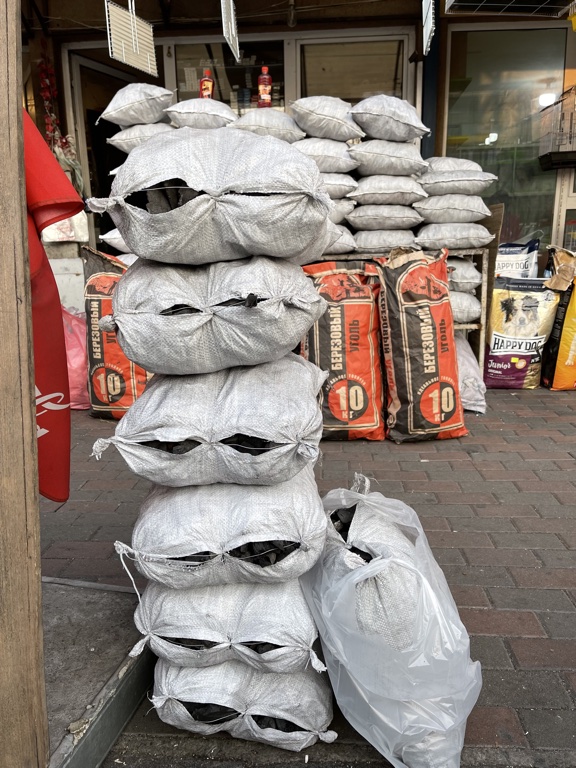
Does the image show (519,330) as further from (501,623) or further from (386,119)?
(501,623)

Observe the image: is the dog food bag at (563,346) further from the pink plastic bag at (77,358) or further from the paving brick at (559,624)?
the pink plastic bag at (77,358)

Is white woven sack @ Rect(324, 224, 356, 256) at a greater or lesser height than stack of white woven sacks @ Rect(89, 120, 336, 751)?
greater

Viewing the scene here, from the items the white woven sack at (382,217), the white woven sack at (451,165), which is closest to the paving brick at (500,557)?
the white woven sack at (382,217)

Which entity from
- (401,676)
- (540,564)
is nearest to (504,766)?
(401,676)

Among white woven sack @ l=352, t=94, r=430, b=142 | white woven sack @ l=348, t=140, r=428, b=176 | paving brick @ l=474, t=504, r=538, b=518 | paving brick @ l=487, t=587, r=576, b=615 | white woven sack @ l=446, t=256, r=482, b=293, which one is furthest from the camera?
white woven sack @ l=446, t=256, r=482, b=293

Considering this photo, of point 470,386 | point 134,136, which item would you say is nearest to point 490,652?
point 470,386

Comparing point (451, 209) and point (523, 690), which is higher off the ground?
point (451, 209)

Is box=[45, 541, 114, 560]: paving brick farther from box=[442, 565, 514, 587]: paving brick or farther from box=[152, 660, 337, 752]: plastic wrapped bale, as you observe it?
box=[442, 565, 514, 587]: paving brick

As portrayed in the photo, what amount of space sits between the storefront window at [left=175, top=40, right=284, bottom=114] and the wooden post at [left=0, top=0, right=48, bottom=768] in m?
6.51

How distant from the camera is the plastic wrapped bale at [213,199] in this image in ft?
5.68

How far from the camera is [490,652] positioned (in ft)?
7.43

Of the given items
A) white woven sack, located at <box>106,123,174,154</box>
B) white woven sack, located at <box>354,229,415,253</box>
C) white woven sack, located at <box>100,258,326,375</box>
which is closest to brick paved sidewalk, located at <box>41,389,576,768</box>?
white woven sack, located at <box>100,258,326,375</box>

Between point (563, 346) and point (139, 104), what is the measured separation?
4168mm

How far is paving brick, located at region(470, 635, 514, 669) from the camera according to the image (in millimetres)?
2203
